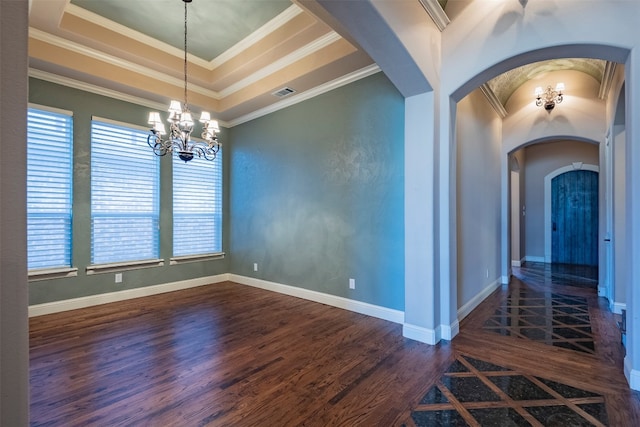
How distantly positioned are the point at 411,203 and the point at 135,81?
4.11m

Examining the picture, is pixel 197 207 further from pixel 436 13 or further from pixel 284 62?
pixel 436 13

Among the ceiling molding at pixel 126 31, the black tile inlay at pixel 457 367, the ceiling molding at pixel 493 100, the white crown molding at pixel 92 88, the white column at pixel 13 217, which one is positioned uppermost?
the ceiling molding at pixel 126 31

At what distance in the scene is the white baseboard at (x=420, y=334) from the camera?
2867mm

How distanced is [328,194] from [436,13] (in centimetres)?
233

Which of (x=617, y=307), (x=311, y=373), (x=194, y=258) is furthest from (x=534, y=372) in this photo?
(x=194, y=258)

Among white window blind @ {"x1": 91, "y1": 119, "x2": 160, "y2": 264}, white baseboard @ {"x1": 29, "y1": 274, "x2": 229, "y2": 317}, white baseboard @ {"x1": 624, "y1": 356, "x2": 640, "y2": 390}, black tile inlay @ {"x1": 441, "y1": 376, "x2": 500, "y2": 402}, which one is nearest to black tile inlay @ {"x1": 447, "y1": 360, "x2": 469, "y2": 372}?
black tile inlay @ {"x1": 441, "y1": 376, "x2": 500, "y2": 402}

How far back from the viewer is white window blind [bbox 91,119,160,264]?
4.16m

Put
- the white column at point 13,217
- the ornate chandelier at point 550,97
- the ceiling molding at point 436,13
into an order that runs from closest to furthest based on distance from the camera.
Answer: the white column at point 13,217 → the ceiling molding at point 436,13 → the ornate chandelier at point 550,97

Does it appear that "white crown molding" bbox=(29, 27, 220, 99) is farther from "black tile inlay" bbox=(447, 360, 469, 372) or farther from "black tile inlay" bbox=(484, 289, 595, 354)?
"black tile inlay" bbox=(484, 289, 595, 354)

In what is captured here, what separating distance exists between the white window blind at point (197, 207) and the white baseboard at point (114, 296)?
50 cm

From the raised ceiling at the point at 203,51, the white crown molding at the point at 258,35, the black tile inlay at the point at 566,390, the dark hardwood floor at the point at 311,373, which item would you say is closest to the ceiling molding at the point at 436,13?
the raised ceiling at the point at 203,51

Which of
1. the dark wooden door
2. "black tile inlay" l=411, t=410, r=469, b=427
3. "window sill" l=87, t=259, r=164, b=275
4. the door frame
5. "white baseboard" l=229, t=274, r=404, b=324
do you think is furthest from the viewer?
the door frame

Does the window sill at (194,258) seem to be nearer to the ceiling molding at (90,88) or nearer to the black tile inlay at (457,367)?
the ceiling molding at (90,88)

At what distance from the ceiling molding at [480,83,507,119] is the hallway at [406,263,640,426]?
3.05 m
